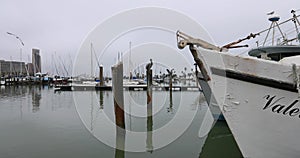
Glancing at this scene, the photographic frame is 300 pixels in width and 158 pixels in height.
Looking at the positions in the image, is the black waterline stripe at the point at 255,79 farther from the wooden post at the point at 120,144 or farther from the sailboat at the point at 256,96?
the wooden post at the point at 120,144

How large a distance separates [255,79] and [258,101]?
0.48m

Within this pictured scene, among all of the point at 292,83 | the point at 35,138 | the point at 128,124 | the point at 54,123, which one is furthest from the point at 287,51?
the point at 54,123

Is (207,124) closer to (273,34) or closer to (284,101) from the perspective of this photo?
(273,34)

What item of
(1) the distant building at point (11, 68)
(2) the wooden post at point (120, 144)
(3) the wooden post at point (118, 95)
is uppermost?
(1) the distant building at point (11, 68)

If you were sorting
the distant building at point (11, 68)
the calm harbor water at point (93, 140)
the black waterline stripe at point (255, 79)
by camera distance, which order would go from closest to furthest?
the black waterline stripe at point (255, 79)
the calm harbor water at point (93, 140)
the distant building at point (11, 68)

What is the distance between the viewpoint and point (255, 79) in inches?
181

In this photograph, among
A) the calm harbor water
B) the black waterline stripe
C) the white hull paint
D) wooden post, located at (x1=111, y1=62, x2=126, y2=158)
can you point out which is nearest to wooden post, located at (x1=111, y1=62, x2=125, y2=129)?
wooden post, located at (x1=111, y1=62, x2=126, y2=158)

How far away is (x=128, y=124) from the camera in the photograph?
12016mm

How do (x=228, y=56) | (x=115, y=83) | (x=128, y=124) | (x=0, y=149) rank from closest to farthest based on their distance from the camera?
(x=228, y=56) < (x=0, y=149) < (x=115, y=83) < (x=128, y=124)

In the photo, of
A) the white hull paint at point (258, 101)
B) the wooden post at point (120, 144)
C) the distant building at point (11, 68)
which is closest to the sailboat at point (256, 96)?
the white hull paint at point (258, 101)

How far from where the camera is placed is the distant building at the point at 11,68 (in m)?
79.4

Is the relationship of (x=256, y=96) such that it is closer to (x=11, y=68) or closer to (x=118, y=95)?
(x=118, y=95)

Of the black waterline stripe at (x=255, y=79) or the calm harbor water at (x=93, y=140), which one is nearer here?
the black waterline stripe at (x=255, y=79)

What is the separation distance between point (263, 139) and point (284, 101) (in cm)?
100
